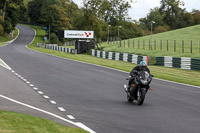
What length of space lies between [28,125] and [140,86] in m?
5.15

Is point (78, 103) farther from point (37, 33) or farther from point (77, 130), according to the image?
point (37, 33)

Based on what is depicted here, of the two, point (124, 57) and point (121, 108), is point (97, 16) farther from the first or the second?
point (121, 108)

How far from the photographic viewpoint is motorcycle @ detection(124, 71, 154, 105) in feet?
40.1

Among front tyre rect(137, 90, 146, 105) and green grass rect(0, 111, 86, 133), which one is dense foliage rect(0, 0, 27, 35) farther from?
green grass rect(0, 111, 86, 133)

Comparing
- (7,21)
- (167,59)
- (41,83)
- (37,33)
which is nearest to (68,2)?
(37,33)

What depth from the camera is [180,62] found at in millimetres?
31750

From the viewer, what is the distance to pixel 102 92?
15.6 meters

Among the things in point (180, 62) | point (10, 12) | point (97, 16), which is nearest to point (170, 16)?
point (97, 16)

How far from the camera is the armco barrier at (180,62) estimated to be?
2973cm

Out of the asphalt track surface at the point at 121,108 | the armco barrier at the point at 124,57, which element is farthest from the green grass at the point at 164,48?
the asphalt track surface at the point at 121,108

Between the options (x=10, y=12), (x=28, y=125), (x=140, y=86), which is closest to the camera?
(x=28, y=125)

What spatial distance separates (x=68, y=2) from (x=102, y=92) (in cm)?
16667

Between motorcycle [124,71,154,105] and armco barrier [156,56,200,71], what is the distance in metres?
17.7

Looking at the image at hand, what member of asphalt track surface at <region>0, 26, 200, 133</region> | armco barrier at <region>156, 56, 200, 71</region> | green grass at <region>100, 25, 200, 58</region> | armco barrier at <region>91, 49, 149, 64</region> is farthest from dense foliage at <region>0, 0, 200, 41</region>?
asphalt track surface at <region>0, 26, 200, 133</region>
